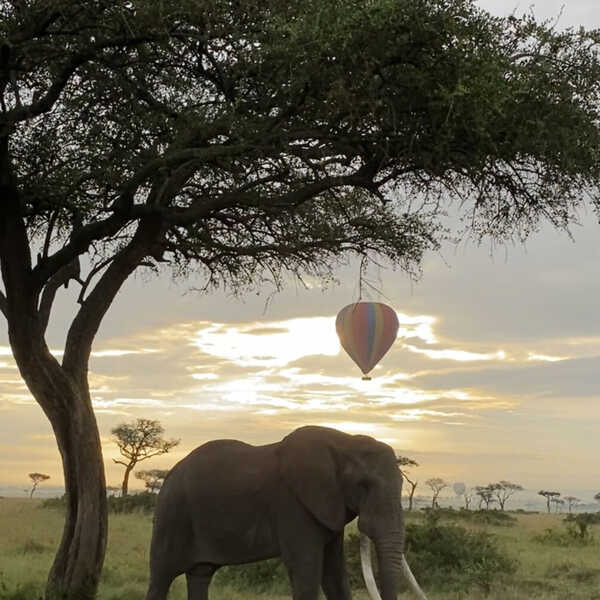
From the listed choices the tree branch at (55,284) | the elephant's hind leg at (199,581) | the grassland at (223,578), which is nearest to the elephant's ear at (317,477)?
the elephant's hind leg at (199,581)

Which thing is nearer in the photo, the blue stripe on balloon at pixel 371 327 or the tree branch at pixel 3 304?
the tree branch at pixel 3 304

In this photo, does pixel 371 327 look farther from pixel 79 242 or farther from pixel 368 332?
pixel 79 242

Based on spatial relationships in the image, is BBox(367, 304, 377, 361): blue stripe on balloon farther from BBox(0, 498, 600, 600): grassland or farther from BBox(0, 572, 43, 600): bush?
BBox(0, 572, 43, 600): bush

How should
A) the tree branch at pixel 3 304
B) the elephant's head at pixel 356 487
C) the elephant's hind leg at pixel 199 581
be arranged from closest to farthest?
the elephant's head at pixel 356 487, the elephant's hind leg at pixel 199 581, the tree branch at pixel 3 304

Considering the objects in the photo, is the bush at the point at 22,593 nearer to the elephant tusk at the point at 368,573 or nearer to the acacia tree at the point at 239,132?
the acacia tree at the point at 239,132

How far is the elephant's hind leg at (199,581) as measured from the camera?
10.8 metres

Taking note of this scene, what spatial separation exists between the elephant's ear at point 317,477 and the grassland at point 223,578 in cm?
588

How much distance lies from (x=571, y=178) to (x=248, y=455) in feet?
22.0

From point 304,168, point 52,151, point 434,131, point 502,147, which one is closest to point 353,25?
point 434,131

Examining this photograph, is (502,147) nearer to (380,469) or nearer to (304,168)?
(304,168)

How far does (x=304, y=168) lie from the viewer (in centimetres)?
1512

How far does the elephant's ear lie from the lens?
9.84m

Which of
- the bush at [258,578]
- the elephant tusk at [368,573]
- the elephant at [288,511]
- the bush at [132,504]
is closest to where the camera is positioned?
the elephant at [288,511]

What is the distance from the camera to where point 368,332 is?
944 inches
